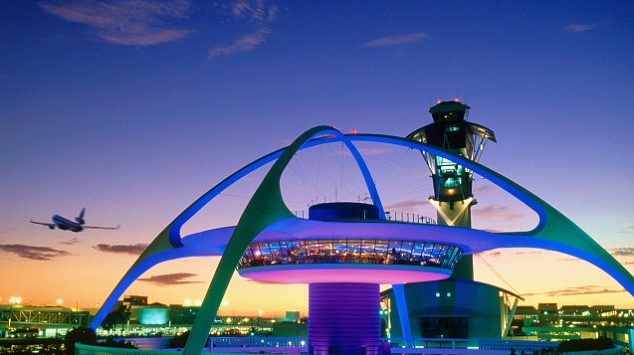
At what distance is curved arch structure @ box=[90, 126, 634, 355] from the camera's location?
33562 mm

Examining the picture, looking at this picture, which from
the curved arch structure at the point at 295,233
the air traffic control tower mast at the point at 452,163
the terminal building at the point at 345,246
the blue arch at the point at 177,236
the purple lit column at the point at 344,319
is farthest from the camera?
the air traffic control tower mast at the point at 452,163

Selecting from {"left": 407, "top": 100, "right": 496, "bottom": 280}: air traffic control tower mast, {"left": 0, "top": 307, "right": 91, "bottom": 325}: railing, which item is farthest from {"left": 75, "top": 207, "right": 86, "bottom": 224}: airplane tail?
{"left": 0, "top": 307, "right": 91, "bottom": 325}: railing

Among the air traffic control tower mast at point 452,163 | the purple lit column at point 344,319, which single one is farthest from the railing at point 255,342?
the air traffic control tower mast at point 452,163

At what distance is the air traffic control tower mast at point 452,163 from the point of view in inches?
4149

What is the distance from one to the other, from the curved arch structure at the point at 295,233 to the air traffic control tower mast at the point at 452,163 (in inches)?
1709

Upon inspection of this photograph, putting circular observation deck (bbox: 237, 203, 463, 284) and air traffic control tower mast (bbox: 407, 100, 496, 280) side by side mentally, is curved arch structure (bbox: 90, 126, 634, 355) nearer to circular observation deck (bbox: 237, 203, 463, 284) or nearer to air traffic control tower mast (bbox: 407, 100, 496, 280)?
circular observation deck (bbox: 237, 203, 463, 284)

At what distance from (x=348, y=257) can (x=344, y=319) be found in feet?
18.4

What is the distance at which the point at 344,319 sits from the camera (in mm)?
48969

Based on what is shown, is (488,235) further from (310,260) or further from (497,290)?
(497,290)

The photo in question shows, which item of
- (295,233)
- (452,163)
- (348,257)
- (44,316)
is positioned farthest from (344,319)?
(44,316)

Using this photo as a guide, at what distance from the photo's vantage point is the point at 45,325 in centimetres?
12419

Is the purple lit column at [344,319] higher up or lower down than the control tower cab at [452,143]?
lower down

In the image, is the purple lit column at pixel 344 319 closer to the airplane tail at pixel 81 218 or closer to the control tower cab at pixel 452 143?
the airplane tail at pixel 81 218

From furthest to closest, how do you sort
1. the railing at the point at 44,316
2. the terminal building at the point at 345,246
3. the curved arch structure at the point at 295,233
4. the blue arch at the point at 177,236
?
the railing at the point at 44,316 → the blue arch at the point at 177,236 → the terminal building at the point at 345,246 → the curved arch structure at the point at 295,233
